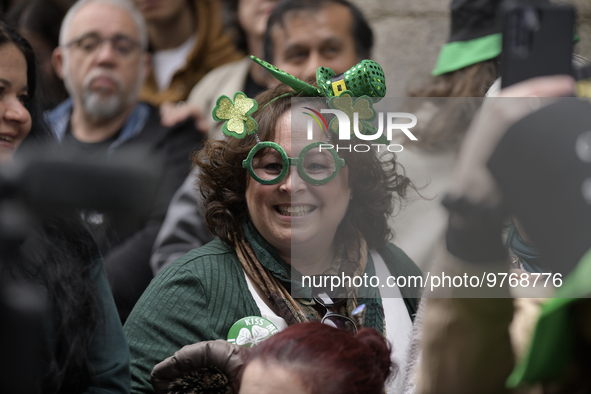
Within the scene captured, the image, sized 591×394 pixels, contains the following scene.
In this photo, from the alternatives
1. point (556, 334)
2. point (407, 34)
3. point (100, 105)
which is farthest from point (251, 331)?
point (407, 34)

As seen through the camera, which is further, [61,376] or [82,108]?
[82,108]

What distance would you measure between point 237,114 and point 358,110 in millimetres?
498

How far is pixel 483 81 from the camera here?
2734 mm

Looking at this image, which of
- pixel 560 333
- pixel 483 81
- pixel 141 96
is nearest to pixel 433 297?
pixel 560 333

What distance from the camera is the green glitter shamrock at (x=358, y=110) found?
185cm

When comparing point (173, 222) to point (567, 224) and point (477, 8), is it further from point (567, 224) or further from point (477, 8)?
point (567, 224)

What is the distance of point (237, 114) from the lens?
2264 mm

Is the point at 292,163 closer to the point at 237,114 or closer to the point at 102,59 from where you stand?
the point at 237,114

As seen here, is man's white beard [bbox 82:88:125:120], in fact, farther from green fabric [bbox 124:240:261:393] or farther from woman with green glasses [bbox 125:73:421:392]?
green fabric [bbox 124:240:261:393]

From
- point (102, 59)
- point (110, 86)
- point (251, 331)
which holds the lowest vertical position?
point (251, 331)

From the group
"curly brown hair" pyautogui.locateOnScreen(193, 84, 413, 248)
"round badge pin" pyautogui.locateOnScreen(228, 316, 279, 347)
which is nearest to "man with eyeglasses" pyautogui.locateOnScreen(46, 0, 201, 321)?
"curly brown hair" pyautogui.locateOnScreen(193, 84, 413, 248)

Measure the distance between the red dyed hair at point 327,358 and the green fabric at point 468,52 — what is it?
5.23 ft

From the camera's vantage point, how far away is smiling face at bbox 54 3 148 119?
3508 millimetres

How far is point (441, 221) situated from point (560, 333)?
17.5 inches
